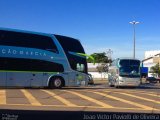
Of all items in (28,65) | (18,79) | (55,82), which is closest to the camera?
(18,79)

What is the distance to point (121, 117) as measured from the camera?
13602mm

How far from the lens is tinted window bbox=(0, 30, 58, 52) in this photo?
96.0 ft

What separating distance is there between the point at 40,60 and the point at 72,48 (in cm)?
279

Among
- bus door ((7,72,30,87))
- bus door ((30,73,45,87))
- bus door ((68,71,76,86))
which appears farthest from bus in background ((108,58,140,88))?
bus door ((7,72,30,87))

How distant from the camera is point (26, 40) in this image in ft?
99.2

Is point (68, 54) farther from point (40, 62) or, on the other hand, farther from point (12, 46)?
point (12, 46)

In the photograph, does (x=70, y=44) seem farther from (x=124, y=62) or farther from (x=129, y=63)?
(x=129, y=63)

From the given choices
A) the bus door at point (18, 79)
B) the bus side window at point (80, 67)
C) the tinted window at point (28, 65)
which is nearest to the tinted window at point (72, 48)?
the bus side window at point (80, 67)

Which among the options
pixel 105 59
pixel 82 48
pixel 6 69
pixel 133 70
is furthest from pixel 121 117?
pixel 105 59

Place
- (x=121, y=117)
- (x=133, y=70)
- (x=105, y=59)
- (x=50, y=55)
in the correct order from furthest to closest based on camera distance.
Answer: (x=105, y=59)
(x=133, y=70)
(x=50, y=55)
(x=121, y=117)

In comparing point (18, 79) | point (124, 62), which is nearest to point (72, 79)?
→ point (18, 79)

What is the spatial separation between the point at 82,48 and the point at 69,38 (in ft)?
5.14

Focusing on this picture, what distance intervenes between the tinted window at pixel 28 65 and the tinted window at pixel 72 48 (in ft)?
3.29

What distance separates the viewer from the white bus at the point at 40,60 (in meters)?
29.4
